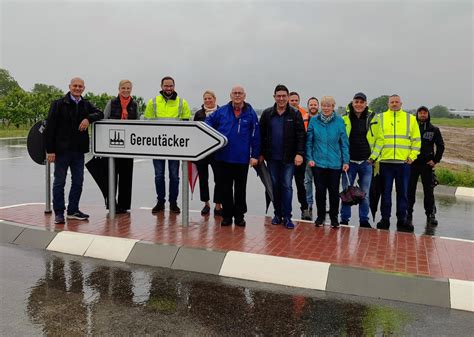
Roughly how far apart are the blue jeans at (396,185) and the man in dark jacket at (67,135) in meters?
4.19

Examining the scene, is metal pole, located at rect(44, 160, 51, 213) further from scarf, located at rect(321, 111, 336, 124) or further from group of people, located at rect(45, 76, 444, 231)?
scarf, located at rect(321, 111, 336, 124)

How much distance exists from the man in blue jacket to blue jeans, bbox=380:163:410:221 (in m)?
1.87

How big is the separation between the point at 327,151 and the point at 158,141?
230 centimetres

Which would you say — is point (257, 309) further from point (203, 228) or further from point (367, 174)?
point (367, 174)

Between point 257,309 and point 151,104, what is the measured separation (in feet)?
14.1

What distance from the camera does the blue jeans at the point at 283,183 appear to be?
645cm

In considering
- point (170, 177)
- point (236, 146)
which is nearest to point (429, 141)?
point (236, 146)

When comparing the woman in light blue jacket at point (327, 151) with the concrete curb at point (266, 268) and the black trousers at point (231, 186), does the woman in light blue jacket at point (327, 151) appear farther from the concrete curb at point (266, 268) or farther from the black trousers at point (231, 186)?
the concrete curb at point (266, 268)

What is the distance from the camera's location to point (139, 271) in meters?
→ 4.95

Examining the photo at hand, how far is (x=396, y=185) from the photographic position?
673cm

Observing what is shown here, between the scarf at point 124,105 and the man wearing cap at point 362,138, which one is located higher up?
the scarf at point 124,105

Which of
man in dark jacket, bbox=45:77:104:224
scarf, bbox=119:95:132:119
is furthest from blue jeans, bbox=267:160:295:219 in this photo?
man in dark jacket, bbox=45:77:104:224

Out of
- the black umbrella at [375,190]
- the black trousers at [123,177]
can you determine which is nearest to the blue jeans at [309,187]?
the black umbrella at [375,190]

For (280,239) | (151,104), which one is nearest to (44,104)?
(151,104)
